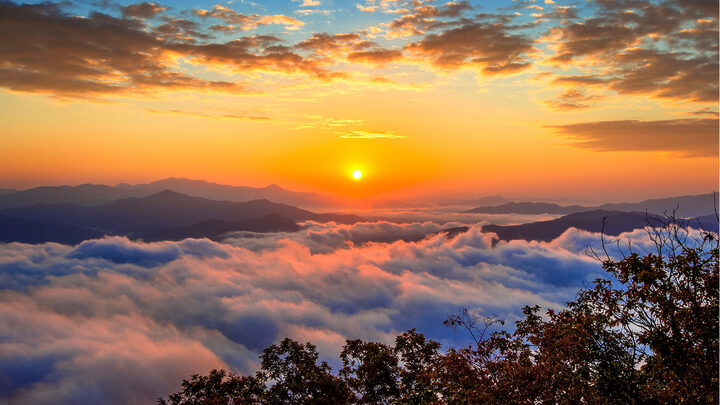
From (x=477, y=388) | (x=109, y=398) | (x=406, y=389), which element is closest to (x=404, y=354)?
(x=406, y=389)

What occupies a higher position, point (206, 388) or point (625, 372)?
point (625, 372)

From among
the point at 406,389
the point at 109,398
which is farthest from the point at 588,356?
the point at 109,398

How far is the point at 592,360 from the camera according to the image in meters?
14.4

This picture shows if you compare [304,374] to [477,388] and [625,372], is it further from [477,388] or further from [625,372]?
[625,372]

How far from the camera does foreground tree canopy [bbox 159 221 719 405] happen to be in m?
11.0

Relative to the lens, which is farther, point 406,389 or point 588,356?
point 406,389

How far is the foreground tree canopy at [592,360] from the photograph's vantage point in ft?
36.1

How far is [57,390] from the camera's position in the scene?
600ft

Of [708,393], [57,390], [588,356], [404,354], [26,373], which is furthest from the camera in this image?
[26,373]

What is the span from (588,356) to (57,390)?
821ft

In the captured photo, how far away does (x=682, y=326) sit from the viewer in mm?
11047

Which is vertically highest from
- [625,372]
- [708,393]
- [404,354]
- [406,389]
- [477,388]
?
[708,393]

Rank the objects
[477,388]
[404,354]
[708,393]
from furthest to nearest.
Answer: [404,354] → [477,388] → [708,393]

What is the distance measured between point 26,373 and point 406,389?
267m
